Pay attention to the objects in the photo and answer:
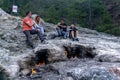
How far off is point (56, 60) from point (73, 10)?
21.4m

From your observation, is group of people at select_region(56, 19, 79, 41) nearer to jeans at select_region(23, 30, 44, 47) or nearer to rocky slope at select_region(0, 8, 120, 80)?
rocky slope at select_region(0, 8, 120, 80)

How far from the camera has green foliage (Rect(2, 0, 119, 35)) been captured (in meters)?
34.4

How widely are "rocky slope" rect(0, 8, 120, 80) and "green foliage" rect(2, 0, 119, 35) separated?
712 inches

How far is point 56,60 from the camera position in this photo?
13680 mm

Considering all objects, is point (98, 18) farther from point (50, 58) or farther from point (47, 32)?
point (50, 58)

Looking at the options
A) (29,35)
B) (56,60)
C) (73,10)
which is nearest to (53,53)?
(56,60)

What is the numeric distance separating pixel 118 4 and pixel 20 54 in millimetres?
25150

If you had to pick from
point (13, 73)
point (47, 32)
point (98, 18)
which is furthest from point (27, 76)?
point (98, 18)

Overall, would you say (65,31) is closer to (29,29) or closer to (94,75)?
(29,29)

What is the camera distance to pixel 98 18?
36250 millimetres

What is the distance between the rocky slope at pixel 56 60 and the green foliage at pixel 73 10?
18.1 meters

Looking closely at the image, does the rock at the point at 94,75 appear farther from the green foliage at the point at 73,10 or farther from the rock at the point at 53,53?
the green foliage at the point at 73,10

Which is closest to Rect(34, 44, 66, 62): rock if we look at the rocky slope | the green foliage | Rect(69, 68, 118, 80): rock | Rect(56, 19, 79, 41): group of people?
the rocky slope

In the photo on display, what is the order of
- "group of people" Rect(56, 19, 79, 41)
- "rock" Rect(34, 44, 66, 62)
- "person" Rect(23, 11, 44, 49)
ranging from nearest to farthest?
"rock" Rect(34, 44, 66, 62), "person" Rect(23, 11, 44, 49), "group of people" Rect(56, 19, 79, 41)
